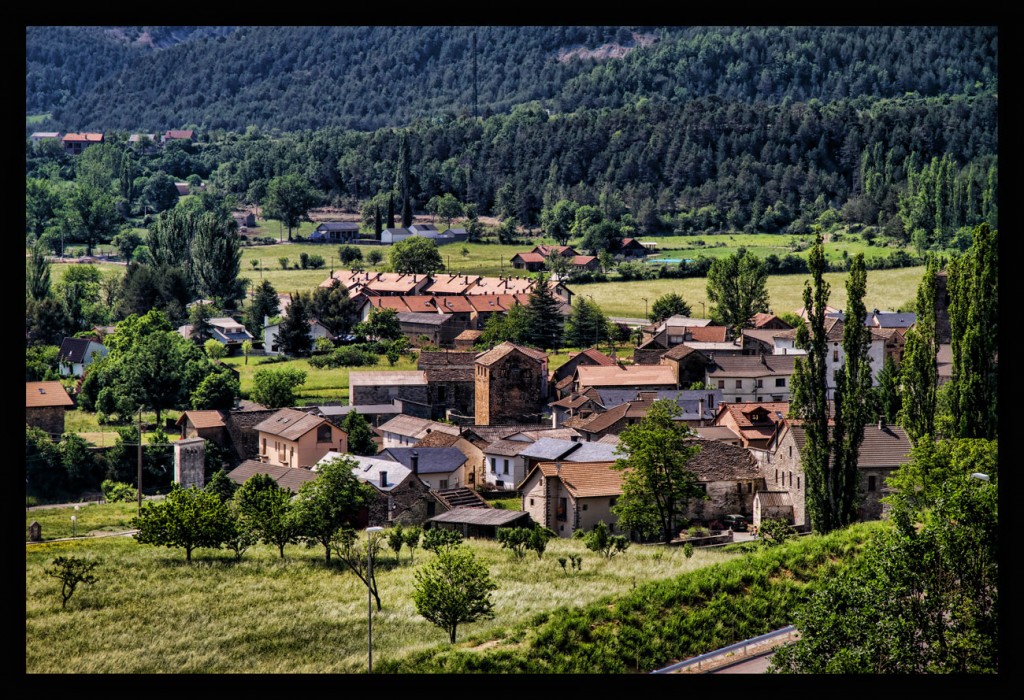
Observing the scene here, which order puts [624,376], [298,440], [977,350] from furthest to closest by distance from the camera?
[624,376] < [298,440] < [977,350]

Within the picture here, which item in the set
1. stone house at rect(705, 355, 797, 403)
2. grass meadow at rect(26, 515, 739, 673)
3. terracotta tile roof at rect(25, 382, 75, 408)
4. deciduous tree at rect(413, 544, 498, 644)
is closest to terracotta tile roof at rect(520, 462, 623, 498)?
grass meadow at rect(26, 515, 739, 673)

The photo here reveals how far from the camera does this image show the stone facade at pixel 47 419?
2470 cm

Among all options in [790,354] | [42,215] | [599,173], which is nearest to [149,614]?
[790,354]

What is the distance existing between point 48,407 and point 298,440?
6251 mm

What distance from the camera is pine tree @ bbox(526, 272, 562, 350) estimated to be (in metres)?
33.9

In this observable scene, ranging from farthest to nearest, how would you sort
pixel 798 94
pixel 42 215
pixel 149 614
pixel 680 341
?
pixel 798 94, pixel 42 215, pixel 680 341, pixel 149 614

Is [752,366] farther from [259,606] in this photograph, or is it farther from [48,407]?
[259,606]

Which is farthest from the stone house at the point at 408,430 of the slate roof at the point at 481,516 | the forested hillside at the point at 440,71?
the forested hillside at the point at 440,71

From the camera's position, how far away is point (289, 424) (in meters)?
23.6

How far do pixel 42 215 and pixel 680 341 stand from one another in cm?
2666

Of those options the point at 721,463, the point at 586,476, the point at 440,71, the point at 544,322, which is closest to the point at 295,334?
the point at 544,322
